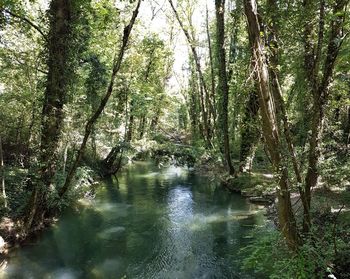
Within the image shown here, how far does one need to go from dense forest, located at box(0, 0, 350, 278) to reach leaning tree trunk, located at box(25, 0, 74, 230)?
0.10 ft

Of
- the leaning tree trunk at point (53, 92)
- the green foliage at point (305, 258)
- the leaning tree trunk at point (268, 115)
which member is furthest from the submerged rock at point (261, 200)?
the leaning tree trunk at point (268, 115)

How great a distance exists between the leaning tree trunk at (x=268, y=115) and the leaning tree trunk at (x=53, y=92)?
718cm

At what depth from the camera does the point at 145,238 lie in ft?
34.7

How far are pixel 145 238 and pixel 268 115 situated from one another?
292 inches

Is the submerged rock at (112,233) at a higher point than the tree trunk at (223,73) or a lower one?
lower

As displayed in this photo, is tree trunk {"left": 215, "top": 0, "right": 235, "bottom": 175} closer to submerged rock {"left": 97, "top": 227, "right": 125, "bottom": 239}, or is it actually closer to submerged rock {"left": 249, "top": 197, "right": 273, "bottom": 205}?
submerged rock {"left": 249, "top": 197, "right": 273, "bottom": 205}

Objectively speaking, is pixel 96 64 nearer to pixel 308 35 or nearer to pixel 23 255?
pixel 23 255

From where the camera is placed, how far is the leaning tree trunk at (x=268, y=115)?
4.40 m

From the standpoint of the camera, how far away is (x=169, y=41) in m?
28.7

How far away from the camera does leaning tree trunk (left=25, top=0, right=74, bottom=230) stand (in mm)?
9844

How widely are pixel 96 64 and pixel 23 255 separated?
31.4 feet

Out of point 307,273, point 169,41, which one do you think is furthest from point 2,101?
point 169,41

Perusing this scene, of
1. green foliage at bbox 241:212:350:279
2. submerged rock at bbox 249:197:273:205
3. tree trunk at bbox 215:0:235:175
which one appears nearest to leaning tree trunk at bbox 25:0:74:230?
green foliage at bbox 241:212:350:279

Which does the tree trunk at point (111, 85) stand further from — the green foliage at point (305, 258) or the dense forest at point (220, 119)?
the green foliage at point (305, 258)
